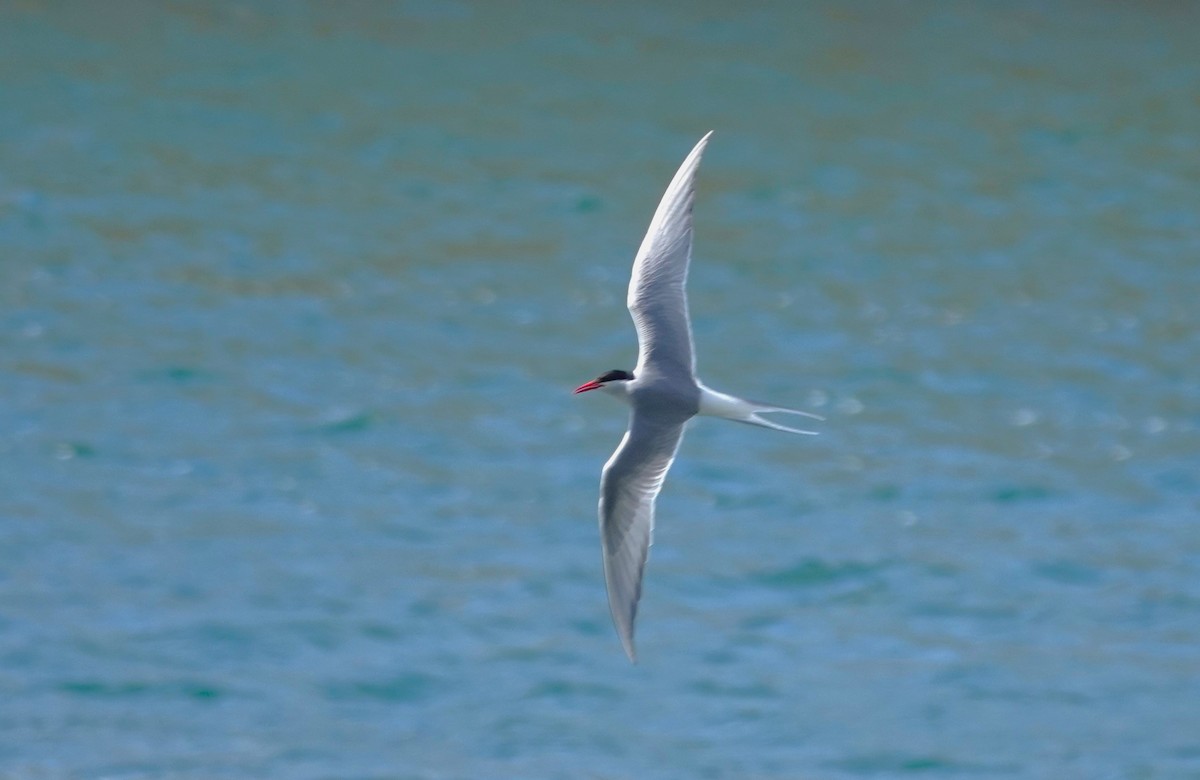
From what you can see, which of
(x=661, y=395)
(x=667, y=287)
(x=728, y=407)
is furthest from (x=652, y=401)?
(x=667, y=287)

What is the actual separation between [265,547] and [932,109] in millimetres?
7791

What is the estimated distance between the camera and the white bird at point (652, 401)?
227 inches

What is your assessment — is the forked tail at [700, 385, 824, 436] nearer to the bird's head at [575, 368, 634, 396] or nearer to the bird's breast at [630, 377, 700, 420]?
the bird's breast at [630, 377, 700, 420]

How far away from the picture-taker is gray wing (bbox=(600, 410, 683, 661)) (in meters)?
5.78

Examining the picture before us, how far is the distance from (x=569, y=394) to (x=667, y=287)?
5621 mm

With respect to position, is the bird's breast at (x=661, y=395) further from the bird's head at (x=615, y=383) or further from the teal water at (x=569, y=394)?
the teal water at (x=569, y=394)

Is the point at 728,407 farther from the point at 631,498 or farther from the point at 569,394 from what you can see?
the point at 569,394

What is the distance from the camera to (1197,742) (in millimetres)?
9055

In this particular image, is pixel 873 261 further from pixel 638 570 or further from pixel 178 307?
pixel 638 570

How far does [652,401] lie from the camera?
5957mm

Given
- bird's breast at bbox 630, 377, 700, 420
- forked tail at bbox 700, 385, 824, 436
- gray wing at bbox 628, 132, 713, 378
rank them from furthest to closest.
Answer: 1. gray wing at bbox 628, 132, 713, 378
2. bird's breast at bbox 630, 377, 700, 420
3. forked tail at bbox 700, 385, 824, 436

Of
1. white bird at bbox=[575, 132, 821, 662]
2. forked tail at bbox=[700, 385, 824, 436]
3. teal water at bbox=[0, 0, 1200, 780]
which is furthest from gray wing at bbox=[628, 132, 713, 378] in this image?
teal water at bbox=[0, 0, 1200, 780]

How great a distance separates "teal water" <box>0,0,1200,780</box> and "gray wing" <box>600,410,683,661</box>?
309 cm

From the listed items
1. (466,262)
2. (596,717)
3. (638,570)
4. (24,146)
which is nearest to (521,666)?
(596,717)
